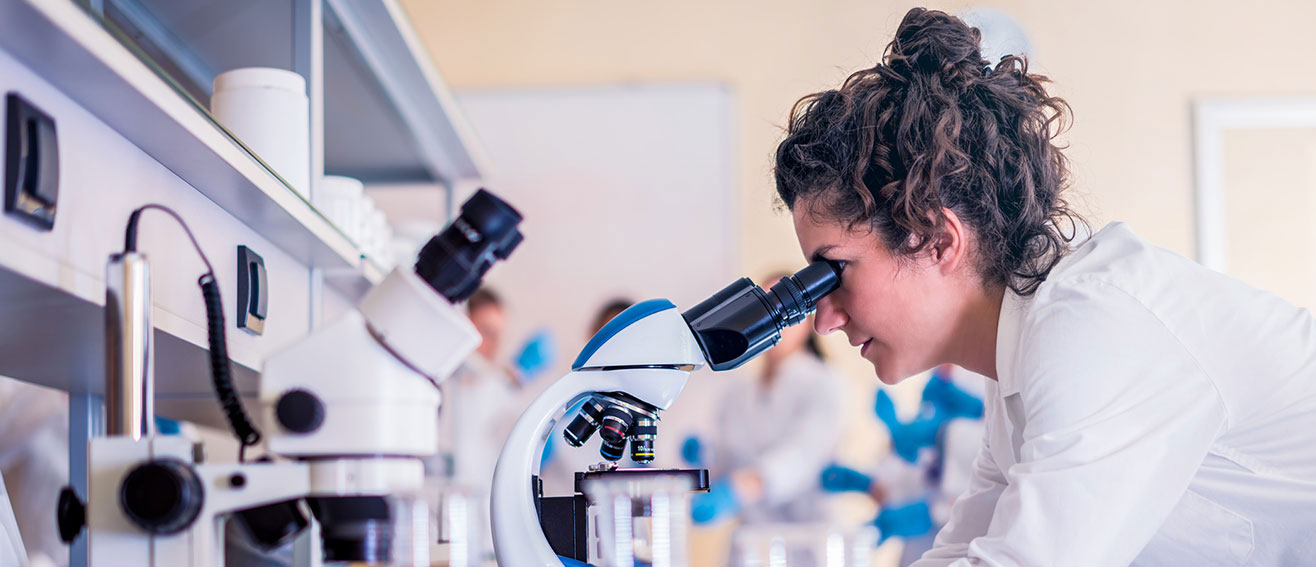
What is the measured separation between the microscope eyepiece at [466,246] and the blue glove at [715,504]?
8.10ft

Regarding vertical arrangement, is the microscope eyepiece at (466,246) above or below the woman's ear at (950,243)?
below

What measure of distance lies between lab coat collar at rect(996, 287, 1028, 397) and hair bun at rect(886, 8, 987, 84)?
0.24 meters

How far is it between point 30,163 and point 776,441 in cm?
288

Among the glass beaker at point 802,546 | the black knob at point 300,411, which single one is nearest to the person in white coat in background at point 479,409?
the glass beaker at point 802,546

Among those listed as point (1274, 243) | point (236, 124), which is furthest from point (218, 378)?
point (1274, 243)

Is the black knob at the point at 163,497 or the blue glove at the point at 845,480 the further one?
the blue glove at the point at 845,480

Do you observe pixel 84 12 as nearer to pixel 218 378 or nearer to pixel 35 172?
pixel 35 172

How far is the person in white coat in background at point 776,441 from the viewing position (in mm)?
3227

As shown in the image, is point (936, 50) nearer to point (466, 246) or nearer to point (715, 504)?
point (466, 246)

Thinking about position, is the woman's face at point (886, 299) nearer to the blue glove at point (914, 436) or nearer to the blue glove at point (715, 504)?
the blue glove at point (914, 436)

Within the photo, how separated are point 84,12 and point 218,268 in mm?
494

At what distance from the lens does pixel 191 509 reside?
0.66 meters

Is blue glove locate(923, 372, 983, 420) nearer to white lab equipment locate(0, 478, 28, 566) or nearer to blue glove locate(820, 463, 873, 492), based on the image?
blue glove locate(820, 463, 873, 492)

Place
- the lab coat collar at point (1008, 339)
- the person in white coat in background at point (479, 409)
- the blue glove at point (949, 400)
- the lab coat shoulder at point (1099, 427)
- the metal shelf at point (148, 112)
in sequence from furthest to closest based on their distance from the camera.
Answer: the person in white coat in background at point (479, 409) < the blue glove at point (949, 400) < the lab coat collar at point (1008, 339) < the lab coat shoulder at point (1099, 427) < the metal shelf at point (148, 112)
